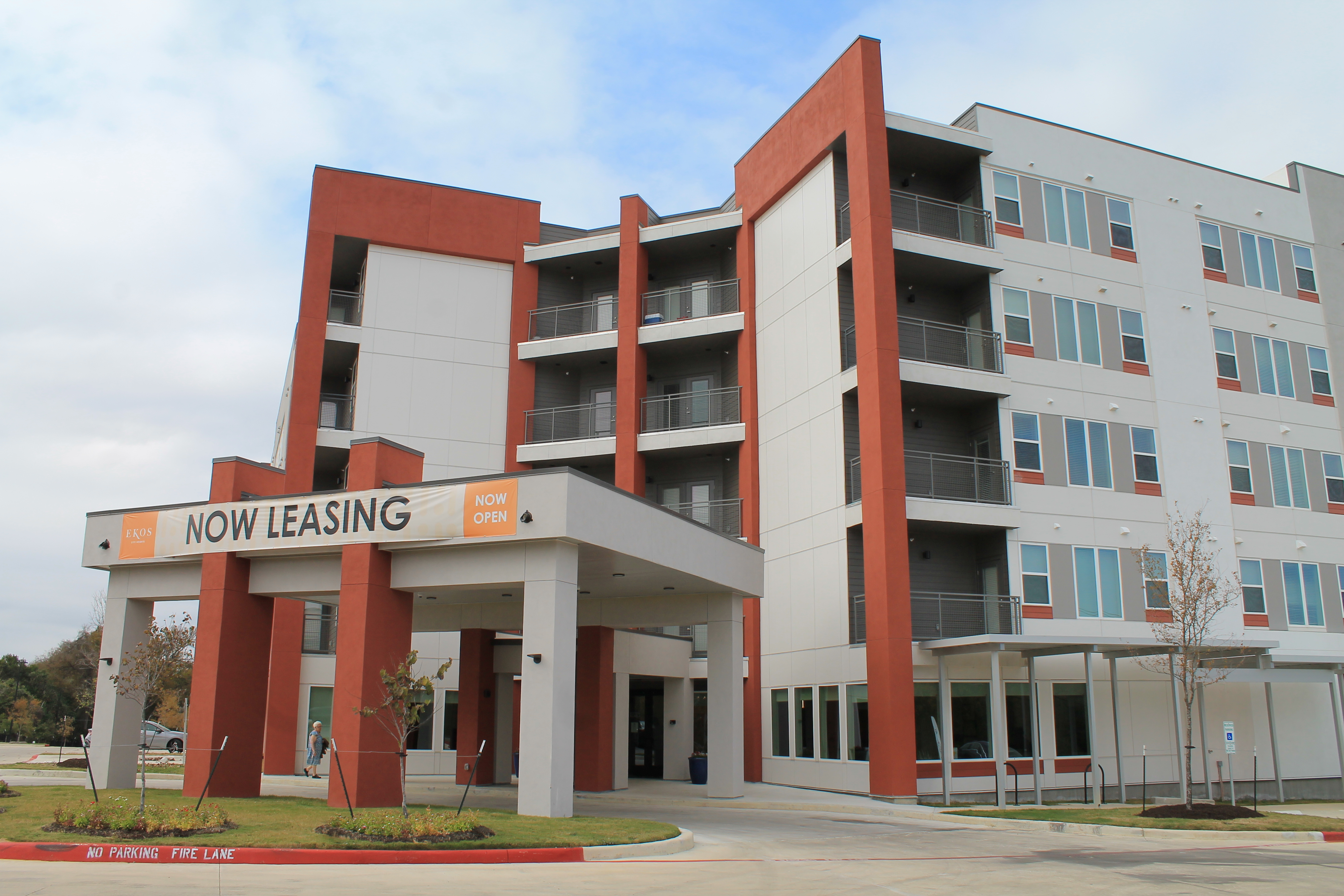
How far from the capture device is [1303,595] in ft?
104

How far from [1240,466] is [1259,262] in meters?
7.68

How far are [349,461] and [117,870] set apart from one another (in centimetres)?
981

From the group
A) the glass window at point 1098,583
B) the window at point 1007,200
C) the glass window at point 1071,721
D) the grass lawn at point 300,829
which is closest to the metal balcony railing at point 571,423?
the window at point 1007,200

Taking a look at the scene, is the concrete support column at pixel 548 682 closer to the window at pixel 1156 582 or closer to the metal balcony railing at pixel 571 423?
the window at pixel 1156 582

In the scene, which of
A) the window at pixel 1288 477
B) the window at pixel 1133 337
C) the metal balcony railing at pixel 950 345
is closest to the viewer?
the metal balcony railing at pixel 950 345

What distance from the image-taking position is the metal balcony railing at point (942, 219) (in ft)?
96.5

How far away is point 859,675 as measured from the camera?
25656 millimetres

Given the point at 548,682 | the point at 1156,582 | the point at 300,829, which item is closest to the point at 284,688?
the point at 548,682

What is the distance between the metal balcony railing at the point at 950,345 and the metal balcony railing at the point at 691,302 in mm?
7230

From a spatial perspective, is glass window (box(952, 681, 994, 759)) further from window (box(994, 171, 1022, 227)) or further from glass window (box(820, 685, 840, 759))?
window (box(994, 171, 1022, 227))

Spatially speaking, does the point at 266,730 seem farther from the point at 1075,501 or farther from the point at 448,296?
the point at 1075,501

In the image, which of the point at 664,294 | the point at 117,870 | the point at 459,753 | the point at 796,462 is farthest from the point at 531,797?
the point at 664,294

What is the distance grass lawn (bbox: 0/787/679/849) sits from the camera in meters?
12.9

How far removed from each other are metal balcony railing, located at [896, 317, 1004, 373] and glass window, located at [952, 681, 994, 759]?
896cm
